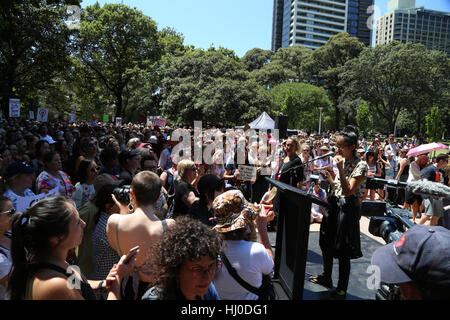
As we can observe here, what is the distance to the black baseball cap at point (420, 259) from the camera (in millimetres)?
1216

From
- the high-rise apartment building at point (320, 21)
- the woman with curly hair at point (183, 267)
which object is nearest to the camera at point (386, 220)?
the woman with curly hair at point (183, 267)

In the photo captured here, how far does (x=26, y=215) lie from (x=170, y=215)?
223 cm

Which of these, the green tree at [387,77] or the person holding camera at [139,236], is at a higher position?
the green tree at [387,77]

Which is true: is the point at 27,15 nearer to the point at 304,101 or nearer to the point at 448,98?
the point at 304,101

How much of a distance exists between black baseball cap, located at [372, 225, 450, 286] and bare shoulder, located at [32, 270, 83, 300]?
1.40m

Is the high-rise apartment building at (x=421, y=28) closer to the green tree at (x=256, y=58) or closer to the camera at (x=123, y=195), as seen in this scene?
the green tree at (x=256, y=58)

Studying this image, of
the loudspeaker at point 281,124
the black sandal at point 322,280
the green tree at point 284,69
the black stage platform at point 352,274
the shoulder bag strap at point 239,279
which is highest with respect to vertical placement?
the green tree at point 284,69

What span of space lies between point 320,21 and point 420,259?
132 meters

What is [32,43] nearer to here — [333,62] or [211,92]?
[211,92]

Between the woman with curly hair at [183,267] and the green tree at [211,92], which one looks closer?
the woman with curly hair at [183,267]

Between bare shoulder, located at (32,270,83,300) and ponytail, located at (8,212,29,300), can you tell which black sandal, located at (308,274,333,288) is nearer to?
bare shoulder, located at (32,270,83,300)

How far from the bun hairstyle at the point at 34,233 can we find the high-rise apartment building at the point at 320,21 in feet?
398

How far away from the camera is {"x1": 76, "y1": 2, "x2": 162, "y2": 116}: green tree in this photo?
31.8 meters

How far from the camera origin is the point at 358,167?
3436mm
